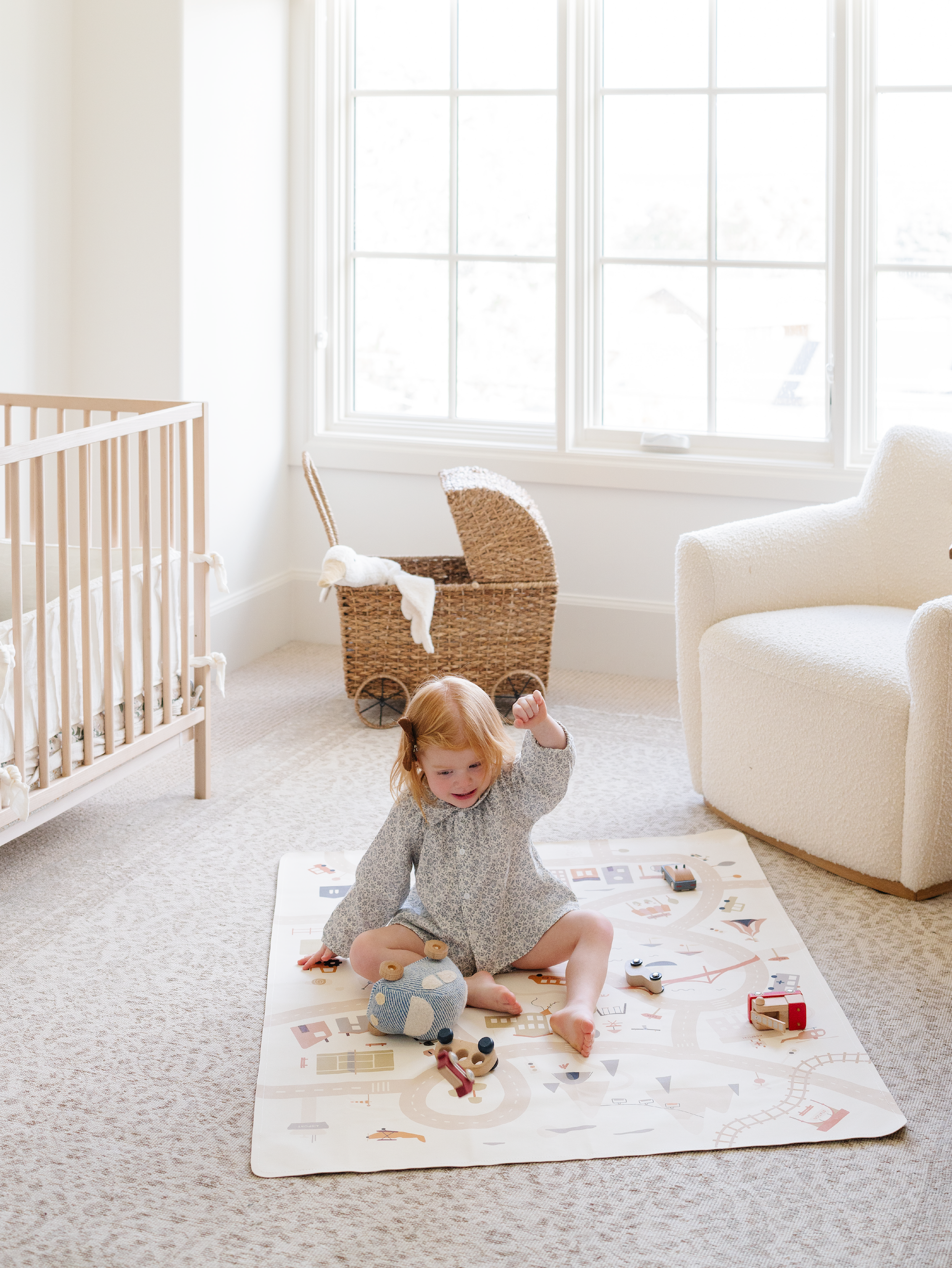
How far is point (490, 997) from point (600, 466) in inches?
76.9

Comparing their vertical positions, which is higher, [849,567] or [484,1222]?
[849,567]

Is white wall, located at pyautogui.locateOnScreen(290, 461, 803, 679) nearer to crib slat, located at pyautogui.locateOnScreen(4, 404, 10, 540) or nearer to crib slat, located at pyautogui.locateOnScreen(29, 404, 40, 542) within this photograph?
crib slat, located at pyautogui.locateOnScreen(29, 404, 40, 542)

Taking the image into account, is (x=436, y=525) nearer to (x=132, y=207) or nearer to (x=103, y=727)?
(x=132, y=207)

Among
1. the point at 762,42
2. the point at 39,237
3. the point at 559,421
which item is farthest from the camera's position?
the point at 559,421

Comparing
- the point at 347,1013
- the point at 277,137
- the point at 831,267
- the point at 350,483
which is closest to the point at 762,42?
the point at 831,267

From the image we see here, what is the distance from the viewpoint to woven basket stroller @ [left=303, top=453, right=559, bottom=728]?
321 cm

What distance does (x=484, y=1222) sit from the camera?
1.50 m

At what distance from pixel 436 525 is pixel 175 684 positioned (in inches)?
48.7

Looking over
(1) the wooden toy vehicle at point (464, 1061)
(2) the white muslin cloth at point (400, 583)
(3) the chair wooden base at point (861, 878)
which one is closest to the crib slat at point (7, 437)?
(2) the white muslin cloth at point (400, 583)

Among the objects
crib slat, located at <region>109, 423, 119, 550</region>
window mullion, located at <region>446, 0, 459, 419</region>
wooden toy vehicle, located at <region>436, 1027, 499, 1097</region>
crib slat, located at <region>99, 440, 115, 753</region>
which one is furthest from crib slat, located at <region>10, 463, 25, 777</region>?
window mullion, located at <region>446, 0, 459, 419</region>

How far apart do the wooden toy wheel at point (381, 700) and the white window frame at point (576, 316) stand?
743 mm

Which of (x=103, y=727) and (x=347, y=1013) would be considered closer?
(x=347, y=1013)

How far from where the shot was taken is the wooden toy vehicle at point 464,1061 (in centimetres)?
175

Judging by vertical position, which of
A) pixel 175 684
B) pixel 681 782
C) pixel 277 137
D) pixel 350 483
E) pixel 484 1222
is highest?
pixel 277 137
